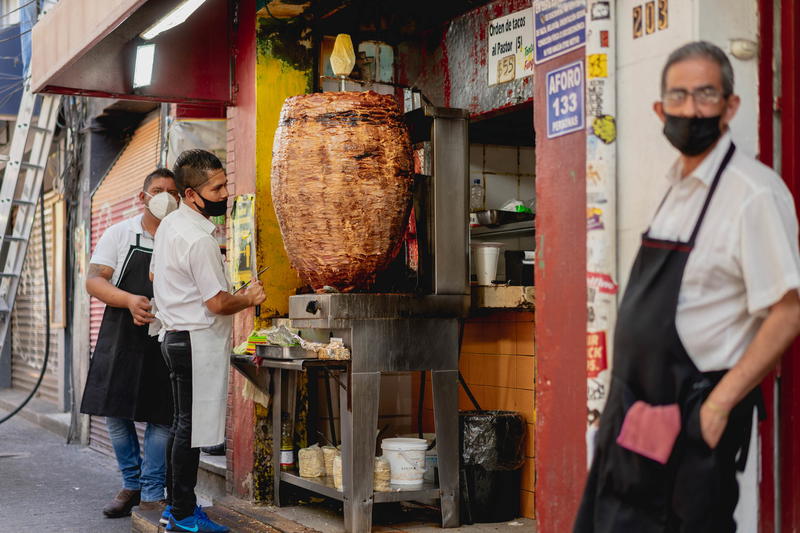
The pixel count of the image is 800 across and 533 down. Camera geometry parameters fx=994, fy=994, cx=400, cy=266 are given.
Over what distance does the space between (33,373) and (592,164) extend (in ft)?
43.1

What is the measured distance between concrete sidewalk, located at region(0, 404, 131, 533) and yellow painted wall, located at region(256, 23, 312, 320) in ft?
6.21

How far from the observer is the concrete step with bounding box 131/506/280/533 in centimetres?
585

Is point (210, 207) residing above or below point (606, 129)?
below

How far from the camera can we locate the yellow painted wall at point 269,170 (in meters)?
6.66

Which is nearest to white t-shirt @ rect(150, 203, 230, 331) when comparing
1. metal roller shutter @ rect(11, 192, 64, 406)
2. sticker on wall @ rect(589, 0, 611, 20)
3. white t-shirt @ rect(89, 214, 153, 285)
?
white t-shirt @ rect(89, 214, 153, 285)

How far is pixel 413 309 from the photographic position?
5.67 m

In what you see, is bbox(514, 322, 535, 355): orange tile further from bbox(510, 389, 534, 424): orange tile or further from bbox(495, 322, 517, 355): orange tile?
bbox(510, 389, 534, 424): orange tile

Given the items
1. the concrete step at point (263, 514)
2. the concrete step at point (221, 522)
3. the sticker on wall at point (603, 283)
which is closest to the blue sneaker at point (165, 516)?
the concrete step at point (221, 522)

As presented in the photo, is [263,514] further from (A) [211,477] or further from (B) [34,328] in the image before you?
(B) [34,328]

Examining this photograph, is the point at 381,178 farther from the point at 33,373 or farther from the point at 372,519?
the point at 33,373

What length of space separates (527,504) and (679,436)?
338 cm

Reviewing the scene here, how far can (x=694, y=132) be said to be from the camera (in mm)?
2816

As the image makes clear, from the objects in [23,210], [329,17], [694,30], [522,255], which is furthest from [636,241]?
[23,210]

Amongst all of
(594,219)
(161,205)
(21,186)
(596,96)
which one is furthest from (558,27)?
(21,186)
